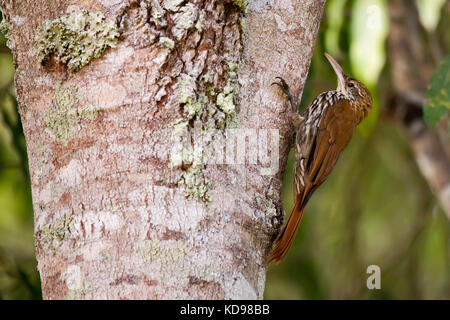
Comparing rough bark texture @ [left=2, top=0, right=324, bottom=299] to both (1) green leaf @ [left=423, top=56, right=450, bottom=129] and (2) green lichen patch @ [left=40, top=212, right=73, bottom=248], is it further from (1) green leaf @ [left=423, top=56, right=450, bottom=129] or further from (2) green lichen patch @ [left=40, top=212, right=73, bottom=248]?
(1) green leaf @ [left=423, top=56, right=450, bottom=129]

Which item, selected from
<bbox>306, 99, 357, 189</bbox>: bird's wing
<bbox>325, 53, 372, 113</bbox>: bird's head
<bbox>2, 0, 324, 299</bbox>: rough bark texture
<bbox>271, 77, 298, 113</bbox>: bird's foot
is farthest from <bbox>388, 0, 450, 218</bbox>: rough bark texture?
<bbox>2, 0, 324, 299</bbox>: rough bark texture

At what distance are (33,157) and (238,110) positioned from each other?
0.60 meters

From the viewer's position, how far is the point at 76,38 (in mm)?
1889

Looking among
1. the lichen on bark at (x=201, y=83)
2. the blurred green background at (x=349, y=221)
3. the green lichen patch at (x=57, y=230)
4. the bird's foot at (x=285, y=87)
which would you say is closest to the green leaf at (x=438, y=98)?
the blurred green background at (x=349, y=221)

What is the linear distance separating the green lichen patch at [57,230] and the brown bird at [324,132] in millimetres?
1196

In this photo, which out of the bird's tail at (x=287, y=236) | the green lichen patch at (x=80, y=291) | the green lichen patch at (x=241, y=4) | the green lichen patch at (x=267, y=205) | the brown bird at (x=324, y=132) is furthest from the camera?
the brown bird at (x=324, y=132)

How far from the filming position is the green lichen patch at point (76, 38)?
1853mm

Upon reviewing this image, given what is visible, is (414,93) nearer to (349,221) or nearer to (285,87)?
(349,221)

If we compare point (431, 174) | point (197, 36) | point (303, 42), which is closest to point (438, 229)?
point (431, 174)

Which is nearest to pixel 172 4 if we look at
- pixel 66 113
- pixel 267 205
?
pixel 66 113

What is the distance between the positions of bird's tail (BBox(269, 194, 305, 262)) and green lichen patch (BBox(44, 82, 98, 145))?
2.35ft

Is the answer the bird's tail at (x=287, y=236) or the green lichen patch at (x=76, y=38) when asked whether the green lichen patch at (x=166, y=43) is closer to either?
the green lichen patch at (x=76, y=38)

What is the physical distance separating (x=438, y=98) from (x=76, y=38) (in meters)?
1.74

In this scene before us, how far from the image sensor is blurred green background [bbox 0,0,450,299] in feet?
13.1
